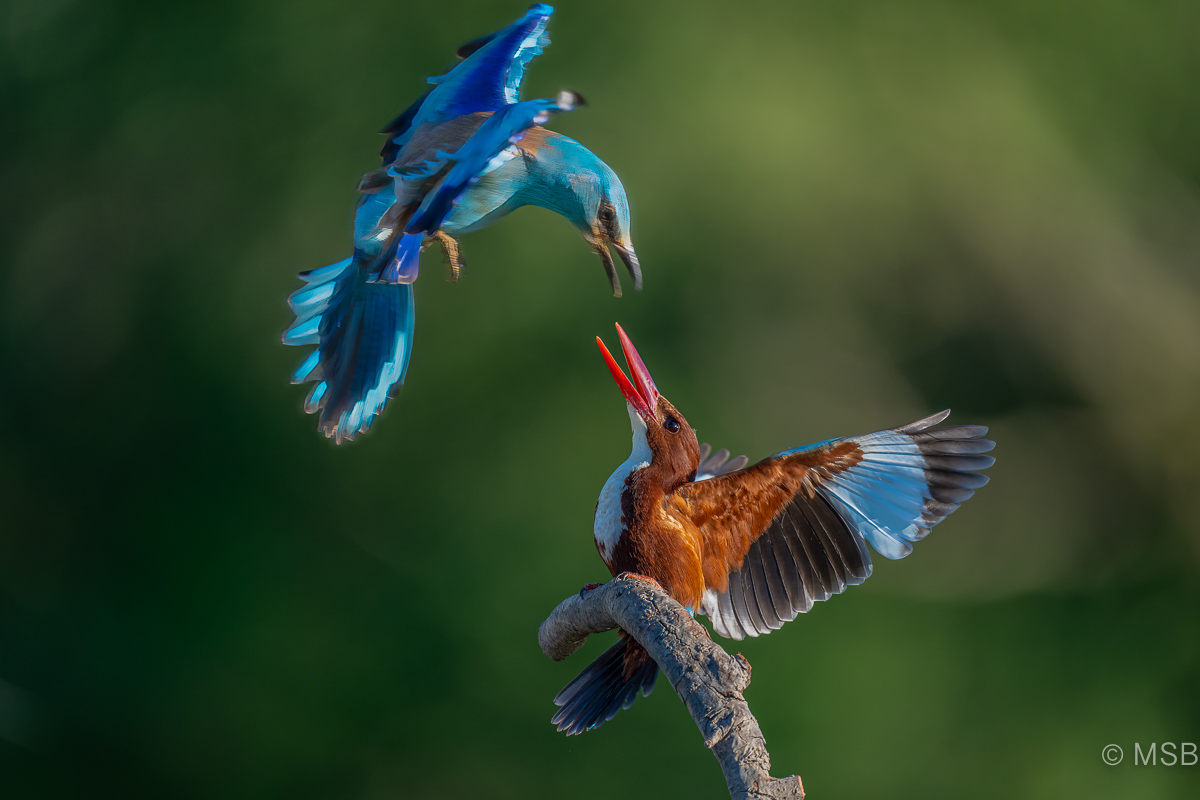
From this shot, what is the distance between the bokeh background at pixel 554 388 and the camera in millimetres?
2824

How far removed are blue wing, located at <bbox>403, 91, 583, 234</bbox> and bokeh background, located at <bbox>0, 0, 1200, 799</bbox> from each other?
1.91 meters

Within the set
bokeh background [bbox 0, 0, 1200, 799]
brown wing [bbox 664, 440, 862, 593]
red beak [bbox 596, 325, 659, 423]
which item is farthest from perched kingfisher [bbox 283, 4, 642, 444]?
bokeh background [bbox 0, 0, 1200, 799]

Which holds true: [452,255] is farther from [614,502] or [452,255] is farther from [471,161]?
→ [614,502]

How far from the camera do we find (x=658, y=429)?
3.92ft

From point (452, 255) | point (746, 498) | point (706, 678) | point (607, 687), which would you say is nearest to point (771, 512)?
point (746, 498)

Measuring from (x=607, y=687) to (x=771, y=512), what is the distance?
0.33 m

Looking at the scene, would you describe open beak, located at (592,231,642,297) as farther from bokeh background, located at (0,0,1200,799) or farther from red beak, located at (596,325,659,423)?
bokeh background, located at (0,0,1200,799)

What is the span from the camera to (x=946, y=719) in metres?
2.94

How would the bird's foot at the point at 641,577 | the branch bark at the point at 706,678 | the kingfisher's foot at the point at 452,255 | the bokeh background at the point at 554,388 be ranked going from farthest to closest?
the bokeh background at the point at 554,388 < the bird's foot at the point at 641,577 < the kingfisher's foot at the point at 452,255 < the branch bark at the point at 706,678

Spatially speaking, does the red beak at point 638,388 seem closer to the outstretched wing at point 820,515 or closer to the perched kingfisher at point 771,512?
the perched kingfisher at point 771,512

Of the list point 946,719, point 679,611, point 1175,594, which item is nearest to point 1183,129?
point 1175,594

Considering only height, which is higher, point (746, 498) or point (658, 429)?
point (658, 429)

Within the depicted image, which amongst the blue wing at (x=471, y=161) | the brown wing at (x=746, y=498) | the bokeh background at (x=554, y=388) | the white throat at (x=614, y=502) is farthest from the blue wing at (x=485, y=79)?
the bokeh background at (x=554, y=388)

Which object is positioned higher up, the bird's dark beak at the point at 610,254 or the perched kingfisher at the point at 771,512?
the bird's dark beak at the point at 610,254
